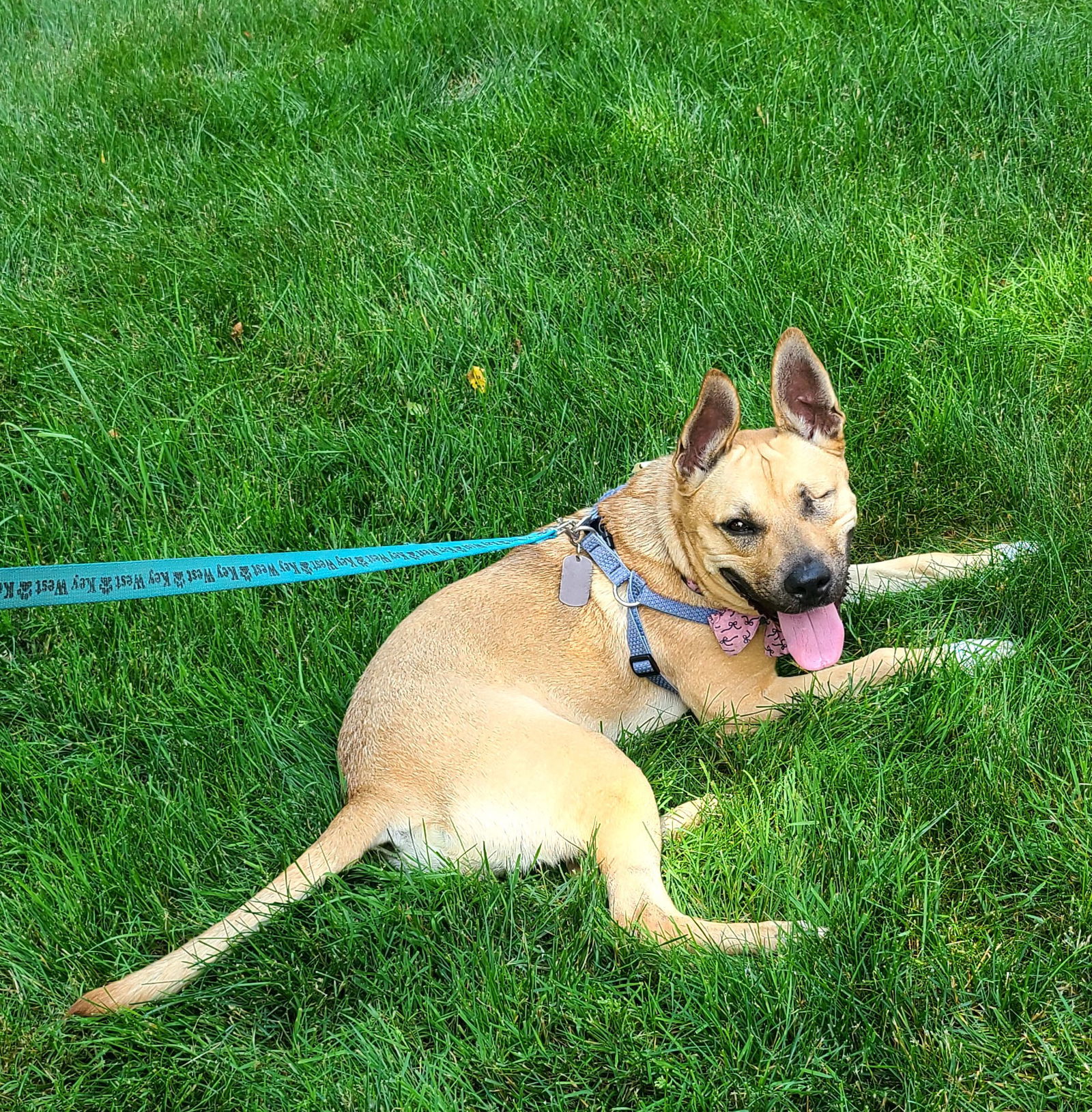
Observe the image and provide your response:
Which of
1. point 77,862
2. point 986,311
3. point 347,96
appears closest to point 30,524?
point 77,862

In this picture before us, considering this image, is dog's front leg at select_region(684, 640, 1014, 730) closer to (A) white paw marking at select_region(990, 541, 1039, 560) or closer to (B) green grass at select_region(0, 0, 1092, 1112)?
(B) green grass at select_region(0, 0, 1092, 1112)

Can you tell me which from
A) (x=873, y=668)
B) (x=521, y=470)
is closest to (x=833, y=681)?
(x=873, y=668)

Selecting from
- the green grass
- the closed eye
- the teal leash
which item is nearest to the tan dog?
the closed eye

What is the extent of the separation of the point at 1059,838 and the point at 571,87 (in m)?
4.71

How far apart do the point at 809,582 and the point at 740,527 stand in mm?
319

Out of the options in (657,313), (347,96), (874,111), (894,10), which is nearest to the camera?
(657,313)

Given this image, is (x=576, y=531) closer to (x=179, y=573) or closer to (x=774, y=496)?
(x=774, y=496)

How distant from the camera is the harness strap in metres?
3.56

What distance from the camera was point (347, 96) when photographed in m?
6.17

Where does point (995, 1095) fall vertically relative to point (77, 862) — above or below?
below

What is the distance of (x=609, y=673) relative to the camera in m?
3.54

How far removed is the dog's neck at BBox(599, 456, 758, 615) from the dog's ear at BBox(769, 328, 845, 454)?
46 centimetres

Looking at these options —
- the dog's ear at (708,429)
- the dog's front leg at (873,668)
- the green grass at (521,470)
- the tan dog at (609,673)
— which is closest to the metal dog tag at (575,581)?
the tan dog at (609,673)

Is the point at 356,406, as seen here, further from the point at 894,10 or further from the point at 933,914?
the point at 894,10
